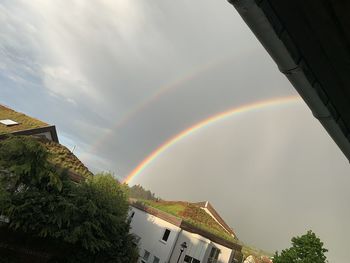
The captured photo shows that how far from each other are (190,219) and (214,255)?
182 inches

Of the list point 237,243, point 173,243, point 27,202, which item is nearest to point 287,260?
point 237,243

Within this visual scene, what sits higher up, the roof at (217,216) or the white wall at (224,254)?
the roof at (217,216)

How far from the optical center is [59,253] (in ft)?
66.5

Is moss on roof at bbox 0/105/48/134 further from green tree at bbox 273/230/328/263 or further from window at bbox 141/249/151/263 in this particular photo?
green tree at bbox 273/230/328/263

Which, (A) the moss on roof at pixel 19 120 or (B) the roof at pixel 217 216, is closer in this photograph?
(A) the moss on roof at pixel 19 120

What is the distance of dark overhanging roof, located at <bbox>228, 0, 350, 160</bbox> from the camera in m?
2.01

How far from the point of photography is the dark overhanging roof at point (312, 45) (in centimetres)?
201

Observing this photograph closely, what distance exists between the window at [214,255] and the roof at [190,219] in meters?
0.92

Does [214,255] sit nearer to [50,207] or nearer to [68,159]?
[68,159]

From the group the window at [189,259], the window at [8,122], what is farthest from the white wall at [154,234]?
the window at [8,122]

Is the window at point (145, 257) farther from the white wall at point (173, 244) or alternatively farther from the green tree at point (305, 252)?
the green tree at point (305, 252)

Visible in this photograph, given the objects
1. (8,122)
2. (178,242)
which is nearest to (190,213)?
(178,242)

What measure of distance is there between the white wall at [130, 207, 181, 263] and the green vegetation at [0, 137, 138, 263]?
11.4 metres

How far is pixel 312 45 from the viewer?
93.0 inches
